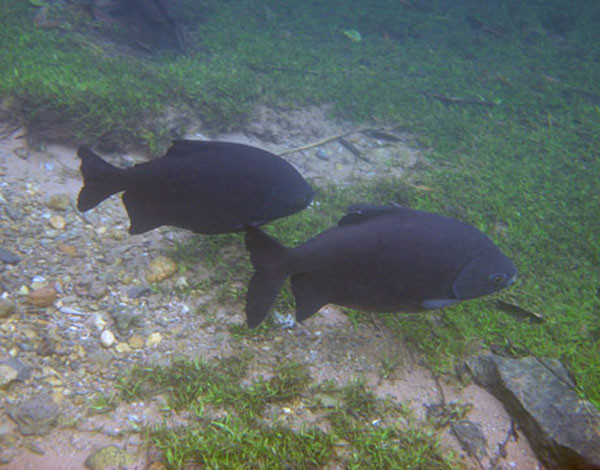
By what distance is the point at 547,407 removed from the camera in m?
2.67

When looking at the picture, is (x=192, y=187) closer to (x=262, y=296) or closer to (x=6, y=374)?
(x=262, y=296)

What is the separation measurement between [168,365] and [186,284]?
89 centimetres

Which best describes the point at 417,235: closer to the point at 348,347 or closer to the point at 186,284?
the point at 348,347

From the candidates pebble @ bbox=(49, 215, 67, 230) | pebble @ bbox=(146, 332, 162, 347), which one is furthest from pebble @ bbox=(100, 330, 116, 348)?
pebble @ bbox=(49, 215, 67, 230)

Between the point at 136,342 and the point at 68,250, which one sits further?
the point at 68,250

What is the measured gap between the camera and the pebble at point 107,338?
299 cm

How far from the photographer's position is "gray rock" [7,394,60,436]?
91.4 inches

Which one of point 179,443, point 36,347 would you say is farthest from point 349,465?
point 36,347

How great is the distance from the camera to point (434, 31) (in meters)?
13.7

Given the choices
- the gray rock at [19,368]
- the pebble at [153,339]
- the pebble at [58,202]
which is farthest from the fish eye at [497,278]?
the pebble at [58,202]

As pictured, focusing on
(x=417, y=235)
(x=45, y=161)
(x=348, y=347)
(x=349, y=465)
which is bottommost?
(x=45, y=161)

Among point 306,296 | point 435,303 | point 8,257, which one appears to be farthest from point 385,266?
point 8,257

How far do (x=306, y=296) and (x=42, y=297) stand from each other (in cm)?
219

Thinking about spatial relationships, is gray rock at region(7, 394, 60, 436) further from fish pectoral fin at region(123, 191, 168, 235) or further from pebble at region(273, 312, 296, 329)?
pebble at region(273, 312, 296, 329)
